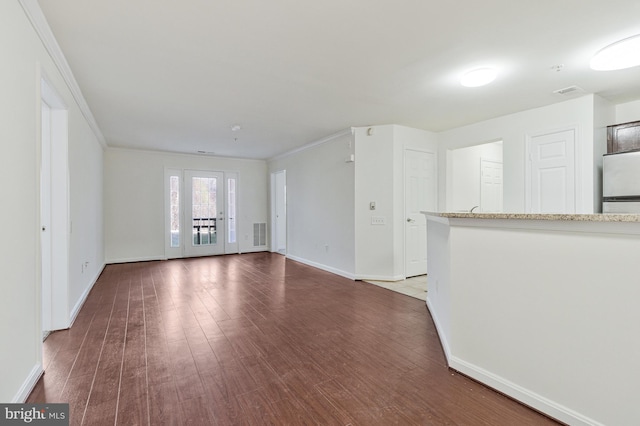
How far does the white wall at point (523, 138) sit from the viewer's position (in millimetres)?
3684

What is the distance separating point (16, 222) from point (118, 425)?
1304 mm

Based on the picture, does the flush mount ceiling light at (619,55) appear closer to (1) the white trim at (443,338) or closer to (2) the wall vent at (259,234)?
(1) the white trim at (443,338)

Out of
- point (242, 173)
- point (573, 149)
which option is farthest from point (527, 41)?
point (242, 173)

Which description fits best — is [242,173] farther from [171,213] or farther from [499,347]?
[499,347]

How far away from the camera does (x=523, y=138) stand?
14.1ft

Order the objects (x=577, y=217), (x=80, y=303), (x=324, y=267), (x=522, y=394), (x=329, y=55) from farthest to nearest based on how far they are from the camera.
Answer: (x=324, y=267) → (x=80, y=303) → (x=329, y=55) → (x=522, y=394) → (x=577, y=217)

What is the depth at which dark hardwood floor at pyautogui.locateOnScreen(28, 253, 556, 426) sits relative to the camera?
1744mm

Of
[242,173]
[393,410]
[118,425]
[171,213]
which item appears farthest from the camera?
[242,173]

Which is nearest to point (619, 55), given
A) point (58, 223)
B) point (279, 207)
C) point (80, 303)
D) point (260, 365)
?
point (260, 365)

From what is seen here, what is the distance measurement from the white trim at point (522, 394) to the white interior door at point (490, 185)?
14.3 feet

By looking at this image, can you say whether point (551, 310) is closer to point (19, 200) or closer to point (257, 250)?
point (19, 200)

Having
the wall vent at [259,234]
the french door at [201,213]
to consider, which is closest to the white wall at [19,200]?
the french door at [201,213]

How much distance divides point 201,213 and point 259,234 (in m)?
1.64

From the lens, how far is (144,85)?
326cm
